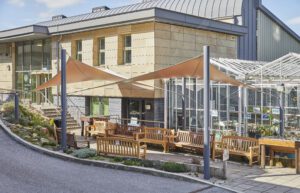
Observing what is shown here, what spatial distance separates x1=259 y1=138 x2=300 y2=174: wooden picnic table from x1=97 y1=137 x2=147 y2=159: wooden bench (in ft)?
12.4

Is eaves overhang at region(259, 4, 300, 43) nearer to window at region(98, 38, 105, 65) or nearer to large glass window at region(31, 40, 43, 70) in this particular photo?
window at region(98, 38, 105, 65)

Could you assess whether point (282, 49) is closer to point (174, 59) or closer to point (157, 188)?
point (174, 59)

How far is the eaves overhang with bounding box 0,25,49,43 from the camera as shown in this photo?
2526cm

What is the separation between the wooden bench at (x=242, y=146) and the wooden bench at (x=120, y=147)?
9.43ft

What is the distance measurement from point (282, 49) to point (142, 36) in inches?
666

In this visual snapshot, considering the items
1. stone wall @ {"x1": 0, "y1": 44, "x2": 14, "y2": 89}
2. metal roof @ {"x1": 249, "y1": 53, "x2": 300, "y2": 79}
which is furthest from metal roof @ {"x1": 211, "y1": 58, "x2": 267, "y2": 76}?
stone wall @ {"x1": 0, "y1": 44, "x2": 14, "y2": 89}

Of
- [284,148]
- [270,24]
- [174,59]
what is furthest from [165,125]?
[270,24]

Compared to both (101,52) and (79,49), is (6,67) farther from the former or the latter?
(101,52)

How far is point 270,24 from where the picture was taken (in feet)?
102

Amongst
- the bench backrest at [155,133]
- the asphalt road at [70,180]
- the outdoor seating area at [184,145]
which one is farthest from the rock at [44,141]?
the bench backrest at [155,133]

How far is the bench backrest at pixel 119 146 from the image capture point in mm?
12367

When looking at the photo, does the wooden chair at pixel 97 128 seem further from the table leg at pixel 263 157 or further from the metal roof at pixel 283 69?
the table leg at pixel 263 157

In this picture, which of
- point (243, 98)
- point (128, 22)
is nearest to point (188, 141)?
point (243, 98)

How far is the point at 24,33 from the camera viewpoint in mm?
26250
